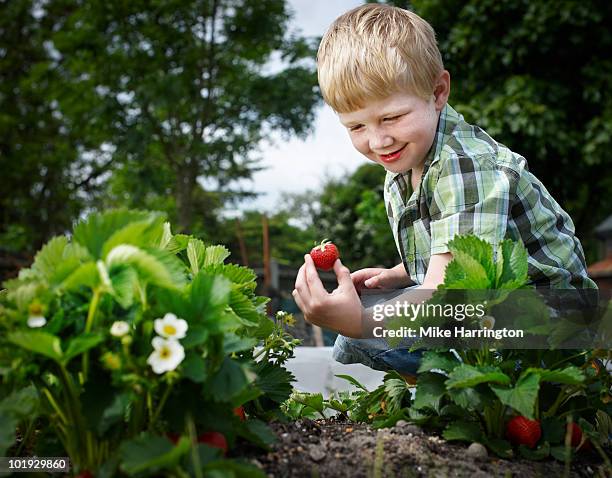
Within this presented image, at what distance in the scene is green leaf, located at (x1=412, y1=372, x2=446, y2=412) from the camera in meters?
1.23

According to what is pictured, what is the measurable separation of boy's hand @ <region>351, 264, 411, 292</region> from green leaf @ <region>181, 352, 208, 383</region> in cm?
104

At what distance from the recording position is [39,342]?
0.91 metres

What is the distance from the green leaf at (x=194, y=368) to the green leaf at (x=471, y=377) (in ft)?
1.47

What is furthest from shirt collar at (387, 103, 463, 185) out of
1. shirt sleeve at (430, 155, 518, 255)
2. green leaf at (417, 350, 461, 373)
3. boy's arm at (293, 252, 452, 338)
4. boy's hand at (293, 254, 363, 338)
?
green leaf at (417, 350, 461, 373)

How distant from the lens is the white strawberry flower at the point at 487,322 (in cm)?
123

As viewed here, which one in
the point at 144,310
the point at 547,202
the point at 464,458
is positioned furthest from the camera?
the point at 547,202

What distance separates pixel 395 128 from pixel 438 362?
2.02ft

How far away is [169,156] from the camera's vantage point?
1035 cm

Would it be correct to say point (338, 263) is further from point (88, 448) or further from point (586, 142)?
point (586, 142)

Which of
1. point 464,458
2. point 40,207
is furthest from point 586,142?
point 40,207

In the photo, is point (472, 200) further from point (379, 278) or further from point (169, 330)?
point (169, 330)

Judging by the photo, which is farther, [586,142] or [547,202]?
[586,142]

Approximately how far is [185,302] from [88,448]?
0.94 feet

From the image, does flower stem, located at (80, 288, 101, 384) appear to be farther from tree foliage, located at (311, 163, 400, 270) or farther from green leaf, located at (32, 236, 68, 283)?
tree foliage, located at (311, 163, 400, 270)
